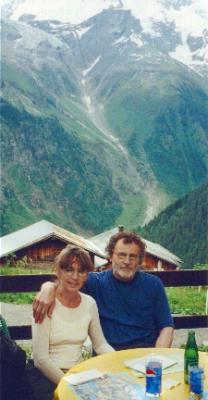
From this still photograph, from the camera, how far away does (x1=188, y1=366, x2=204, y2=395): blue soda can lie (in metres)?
→ 2.35

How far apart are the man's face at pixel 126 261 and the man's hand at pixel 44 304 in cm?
63

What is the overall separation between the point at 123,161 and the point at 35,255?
380 feet

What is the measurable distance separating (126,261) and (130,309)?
0.32m

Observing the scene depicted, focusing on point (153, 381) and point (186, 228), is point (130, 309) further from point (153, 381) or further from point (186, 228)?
point (186, 228)

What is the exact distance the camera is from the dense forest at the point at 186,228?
201ft

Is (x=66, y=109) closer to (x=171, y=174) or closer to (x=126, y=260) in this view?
(x=171, y=174)

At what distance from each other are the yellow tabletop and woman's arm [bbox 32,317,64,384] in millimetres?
250

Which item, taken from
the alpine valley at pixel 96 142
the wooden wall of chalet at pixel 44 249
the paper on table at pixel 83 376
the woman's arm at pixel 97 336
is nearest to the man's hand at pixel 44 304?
the woman's arm at pixel 97 336

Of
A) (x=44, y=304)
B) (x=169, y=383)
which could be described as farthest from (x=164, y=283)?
(x=169, y=383)

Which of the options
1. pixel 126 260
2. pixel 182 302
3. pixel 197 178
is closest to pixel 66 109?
pixel 197 178

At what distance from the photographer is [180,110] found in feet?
530

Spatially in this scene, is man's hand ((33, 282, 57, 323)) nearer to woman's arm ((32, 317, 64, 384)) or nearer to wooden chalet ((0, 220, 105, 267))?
woman's arm ((32, 317, 64, 384))

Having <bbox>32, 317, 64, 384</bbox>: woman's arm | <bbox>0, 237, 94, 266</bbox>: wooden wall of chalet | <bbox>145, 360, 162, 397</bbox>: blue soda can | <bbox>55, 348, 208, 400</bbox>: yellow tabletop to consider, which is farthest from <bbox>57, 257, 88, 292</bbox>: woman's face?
<bbox>0, 237, 94, 266</bbox>: wooden wall of chalet

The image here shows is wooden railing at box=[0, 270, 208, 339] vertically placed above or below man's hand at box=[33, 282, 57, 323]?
below
